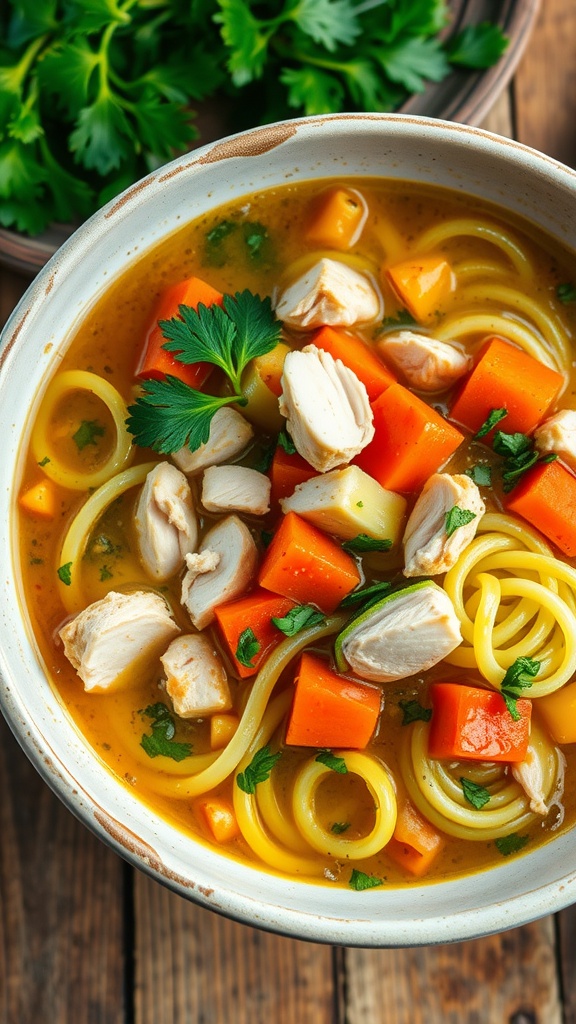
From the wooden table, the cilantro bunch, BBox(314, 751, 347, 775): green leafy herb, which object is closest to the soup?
BBox(314, 751, 347, 775): green leafy herb

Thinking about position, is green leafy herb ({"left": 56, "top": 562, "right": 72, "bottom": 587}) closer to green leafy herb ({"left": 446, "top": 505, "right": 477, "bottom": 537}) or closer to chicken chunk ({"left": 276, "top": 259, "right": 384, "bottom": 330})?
chicken chunk ({"left": 276, "top": 259, "right": 384, "bottom": 330})

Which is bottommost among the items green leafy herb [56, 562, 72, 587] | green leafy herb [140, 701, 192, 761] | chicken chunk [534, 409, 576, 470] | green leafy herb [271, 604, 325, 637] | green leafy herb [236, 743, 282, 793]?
green leafy herb [140, 701, 192, 761]

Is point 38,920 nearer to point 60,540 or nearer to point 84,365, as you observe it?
point 60,540

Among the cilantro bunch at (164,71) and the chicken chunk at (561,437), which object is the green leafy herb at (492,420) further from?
the cilantro bunch at (164,71)

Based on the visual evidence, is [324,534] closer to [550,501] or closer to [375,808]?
[550,501]

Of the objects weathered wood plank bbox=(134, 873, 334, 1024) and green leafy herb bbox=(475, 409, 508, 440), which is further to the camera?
weathered wood plank bbox=(134, 873, 334, 1024)

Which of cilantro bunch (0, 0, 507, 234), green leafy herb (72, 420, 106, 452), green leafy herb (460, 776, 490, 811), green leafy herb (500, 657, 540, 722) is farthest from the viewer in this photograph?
cilantro bunch (0, 0, 507, 234)

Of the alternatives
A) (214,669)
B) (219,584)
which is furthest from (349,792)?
(219,584)
